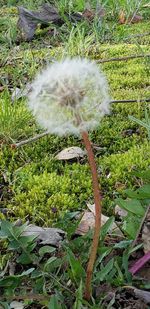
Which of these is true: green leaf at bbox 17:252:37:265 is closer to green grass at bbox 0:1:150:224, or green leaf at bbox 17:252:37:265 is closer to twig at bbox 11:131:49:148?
green grass at bbox 0:1:150:224

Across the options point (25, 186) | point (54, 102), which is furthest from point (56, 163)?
point (54, 102)

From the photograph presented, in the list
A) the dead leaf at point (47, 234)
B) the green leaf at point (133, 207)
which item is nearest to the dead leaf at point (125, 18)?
the dead leaf at point (47, 234)

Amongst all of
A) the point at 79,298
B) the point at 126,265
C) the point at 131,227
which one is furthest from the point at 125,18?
the point at 79,298

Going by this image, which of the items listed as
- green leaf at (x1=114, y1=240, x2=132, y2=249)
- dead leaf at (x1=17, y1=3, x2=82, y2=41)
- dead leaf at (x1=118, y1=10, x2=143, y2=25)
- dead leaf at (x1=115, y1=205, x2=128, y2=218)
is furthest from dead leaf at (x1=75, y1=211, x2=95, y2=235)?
dead leaf at (x1=118, y1=10, x2=143, y2=25)

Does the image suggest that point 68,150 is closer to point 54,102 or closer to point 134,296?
point 134,296

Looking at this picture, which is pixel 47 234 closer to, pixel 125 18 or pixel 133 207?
pixel 133 207

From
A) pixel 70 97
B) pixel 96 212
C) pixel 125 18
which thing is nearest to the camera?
pixel 70 97
